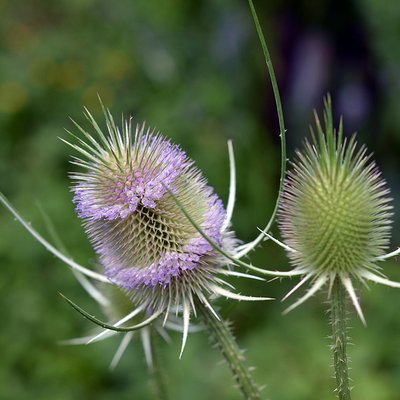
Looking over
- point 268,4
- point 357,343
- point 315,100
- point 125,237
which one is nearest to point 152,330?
point 125,237

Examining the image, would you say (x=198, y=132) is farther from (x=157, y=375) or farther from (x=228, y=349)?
(x=228, y=349)

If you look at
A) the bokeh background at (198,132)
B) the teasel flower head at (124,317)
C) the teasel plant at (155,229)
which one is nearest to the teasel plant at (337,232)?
the teasel plant at (155,229)

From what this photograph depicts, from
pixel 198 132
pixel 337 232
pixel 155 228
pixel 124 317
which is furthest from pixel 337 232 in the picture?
pixel 198 132

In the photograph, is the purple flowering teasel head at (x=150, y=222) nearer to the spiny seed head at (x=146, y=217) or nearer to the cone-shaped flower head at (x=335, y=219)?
the spiny seed head at (x=146, y=217)

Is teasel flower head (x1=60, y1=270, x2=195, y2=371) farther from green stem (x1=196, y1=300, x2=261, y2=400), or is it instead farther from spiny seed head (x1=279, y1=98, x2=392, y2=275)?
spiny seed head (x1=279, y1=98, x2=392, y2=275)

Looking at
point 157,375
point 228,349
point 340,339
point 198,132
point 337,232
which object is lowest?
point 157,375

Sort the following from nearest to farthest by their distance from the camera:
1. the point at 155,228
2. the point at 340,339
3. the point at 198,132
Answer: the point at 340,339
the point at 155,228
the point at 198,132
